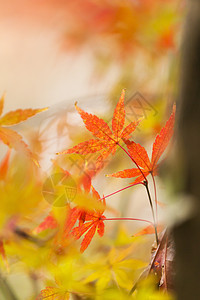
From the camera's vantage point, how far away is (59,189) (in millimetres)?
306

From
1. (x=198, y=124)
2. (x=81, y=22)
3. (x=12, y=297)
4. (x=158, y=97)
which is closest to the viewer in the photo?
(x=198, y=124)

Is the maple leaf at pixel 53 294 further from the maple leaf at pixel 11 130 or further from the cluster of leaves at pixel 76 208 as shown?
the maple leaf at pixel 11 130

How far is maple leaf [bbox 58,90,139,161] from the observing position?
278 mm

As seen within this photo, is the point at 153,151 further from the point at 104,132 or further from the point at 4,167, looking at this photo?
the point at 4,167

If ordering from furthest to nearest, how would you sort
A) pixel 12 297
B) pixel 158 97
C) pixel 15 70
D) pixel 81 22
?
pixel 15 70 < pixel 81 22 < pixel 158 97 < pixel 12 297

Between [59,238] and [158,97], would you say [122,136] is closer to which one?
[59,238]

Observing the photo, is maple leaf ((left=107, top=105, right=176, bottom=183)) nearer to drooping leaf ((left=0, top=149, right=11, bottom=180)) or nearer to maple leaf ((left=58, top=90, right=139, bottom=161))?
maple leaf ((left=58, top=90, right=139, bottom=161))

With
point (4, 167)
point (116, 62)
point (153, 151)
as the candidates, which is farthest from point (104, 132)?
point (116, 62)

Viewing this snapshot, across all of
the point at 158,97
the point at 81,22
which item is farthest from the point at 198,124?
the point at 81,22

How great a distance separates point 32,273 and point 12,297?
0.04m

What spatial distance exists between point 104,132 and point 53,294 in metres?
0.15

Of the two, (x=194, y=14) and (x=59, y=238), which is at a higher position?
(x=194, y=14)

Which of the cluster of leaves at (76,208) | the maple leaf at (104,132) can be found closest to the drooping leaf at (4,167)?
the cluster of leaves at (76,208)

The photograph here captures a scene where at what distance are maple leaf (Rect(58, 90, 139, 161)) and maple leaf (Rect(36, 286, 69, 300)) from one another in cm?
12
